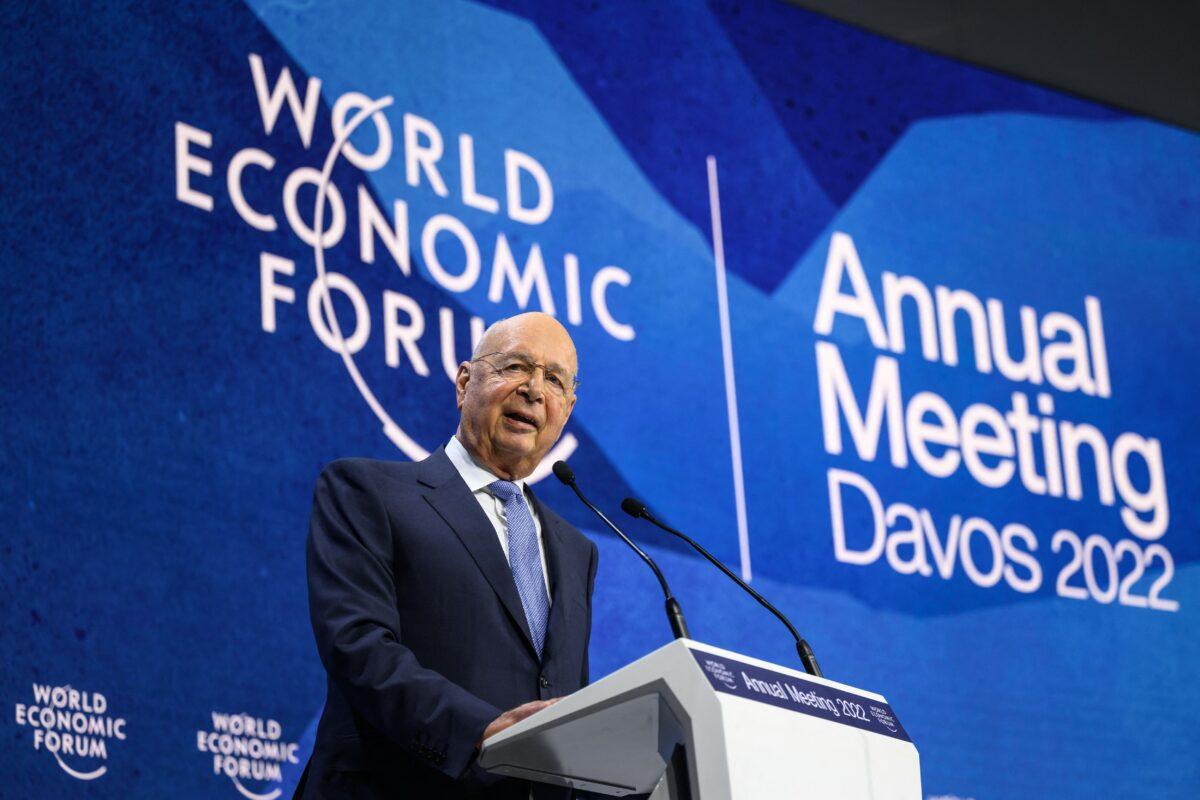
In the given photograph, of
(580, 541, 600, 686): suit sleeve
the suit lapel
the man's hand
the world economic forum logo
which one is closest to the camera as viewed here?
the man's hand

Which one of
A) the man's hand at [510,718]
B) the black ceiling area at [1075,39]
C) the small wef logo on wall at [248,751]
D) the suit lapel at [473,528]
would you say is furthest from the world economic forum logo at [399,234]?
the man's hand at [510,718]

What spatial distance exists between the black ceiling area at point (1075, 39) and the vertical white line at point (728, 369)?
3.03 feet

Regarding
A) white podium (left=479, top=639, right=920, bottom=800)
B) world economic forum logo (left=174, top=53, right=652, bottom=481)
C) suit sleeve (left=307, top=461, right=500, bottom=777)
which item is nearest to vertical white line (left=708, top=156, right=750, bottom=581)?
world economic forum logo (left=174, top=53, right=652, bottom=481)

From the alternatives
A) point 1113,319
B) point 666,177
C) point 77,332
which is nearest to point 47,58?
point 77,332

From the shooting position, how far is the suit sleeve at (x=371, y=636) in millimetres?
2332

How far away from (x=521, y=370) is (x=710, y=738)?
1.15 metres

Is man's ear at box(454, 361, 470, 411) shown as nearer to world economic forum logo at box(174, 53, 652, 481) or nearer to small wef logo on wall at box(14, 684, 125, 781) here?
world economic forum logo at box(174, 53, 652, 481)

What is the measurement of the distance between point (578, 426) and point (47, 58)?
1556 mm

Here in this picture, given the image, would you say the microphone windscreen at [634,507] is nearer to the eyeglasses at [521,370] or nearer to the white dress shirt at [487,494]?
the white dress shirt at [487,494]

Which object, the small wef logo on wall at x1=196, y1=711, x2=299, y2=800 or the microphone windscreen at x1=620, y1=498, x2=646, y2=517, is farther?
the small wef logo on wall at x1=196, y1=711, x2=299, y2=800

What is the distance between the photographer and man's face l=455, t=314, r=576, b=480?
3008mm

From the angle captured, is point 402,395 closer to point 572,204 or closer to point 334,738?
point 572,204

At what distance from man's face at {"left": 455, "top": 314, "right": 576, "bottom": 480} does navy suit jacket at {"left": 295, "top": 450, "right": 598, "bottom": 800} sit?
11 cm

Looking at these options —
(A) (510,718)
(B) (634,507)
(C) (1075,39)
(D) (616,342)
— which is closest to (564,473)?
(B) (634,507)
